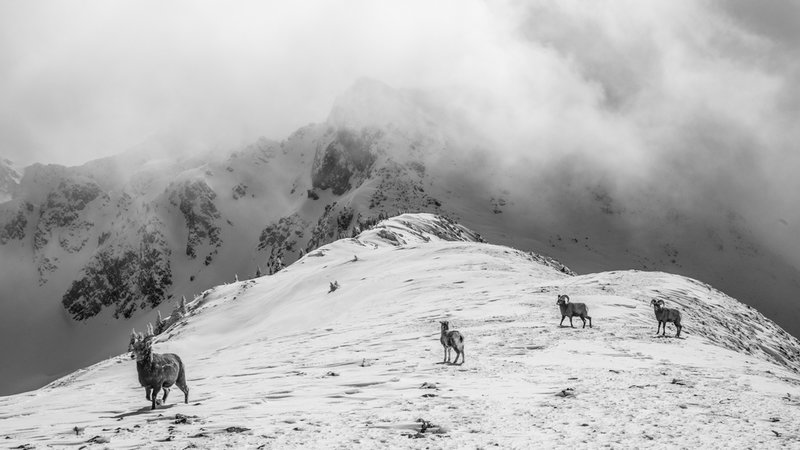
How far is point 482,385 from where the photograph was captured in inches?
569

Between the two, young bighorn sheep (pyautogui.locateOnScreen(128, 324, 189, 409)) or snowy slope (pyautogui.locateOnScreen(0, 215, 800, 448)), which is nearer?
snowy slope (pyautogui.locateOnScreen(0, 215, 800, 448))

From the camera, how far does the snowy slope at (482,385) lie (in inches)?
405

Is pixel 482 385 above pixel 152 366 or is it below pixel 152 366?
below

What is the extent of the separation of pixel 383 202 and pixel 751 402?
177 m

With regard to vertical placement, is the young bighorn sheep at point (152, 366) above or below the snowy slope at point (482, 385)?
above

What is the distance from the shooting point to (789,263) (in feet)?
651

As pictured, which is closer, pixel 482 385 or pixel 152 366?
pixel 152 366

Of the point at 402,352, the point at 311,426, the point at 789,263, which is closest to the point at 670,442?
the point at 311,426

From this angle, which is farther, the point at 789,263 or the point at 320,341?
the point at 789,263

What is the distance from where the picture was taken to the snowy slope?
10297 millimetres

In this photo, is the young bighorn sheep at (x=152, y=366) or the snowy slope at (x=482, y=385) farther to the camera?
the young bighorn sheep at (x=152, y=366)

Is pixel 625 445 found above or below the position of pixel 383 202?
below

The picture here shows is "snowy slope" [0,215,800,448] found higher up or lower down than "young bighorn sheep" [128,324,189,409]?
lower down

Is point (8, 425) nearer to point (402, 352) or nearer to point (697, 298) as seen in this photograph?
point (402, 352)
